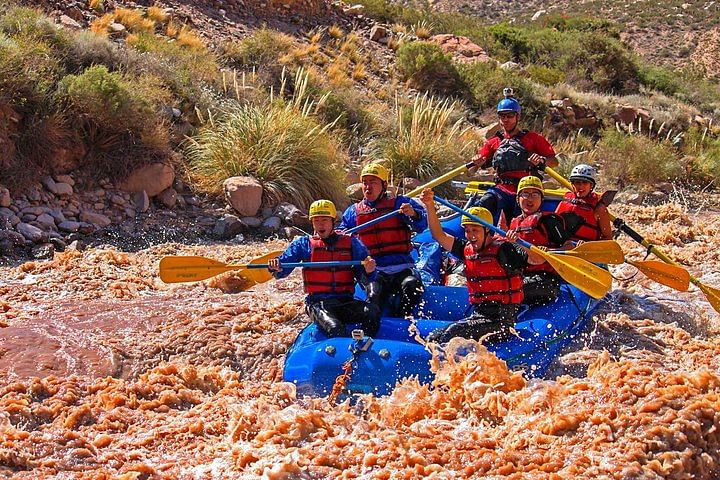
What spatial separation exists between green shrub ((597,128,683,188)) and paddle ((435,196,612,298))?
24.4 feet

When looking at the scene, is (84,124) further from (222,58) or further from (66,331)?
(222,58)

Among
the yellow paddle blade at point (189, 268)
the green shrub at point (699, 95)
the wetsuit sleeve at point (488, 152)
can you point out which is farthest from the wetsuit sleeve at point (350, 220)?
the green shrub at point (699, 95)

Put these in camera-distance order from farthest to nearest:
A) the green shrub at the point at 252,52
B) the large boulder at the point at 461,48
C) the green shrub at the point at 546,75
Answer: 1. the large boulder at the point at 461,48
2. the green shrub at the point at 546,75
3. the green shrub at the point at 252,52

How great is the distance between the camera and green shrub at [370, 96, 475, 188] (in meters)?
10.9

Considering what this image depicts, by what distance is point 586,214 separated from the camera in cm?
632

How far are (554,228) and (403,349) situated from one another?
1883mm

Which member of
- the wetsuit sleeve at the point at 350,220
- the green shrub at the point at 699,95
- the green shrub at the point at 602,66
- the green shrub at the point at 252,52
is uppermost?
the wetsuit sleeve at the point at 350,220

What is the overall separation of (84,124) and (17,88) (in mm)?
786

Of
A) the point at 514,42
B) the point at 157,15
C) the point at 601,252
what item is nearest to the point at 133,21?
the point at 157,15

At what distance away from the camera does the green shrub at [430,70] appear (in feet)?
49.8

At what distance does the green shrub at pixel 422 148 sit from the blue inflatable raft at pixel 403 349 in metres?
5.22

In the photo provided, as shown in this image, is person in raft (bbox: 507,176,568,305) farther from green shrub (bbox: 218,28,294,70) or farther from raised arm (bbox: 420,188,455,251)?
green shrub (bbox: 218,28,294,70)

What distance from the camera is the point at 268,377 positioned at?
5.50 meters

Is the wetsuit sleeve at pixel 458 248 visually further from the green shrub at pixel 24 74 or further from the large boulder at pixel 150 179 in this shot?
the green shrub at pixel 24 74
